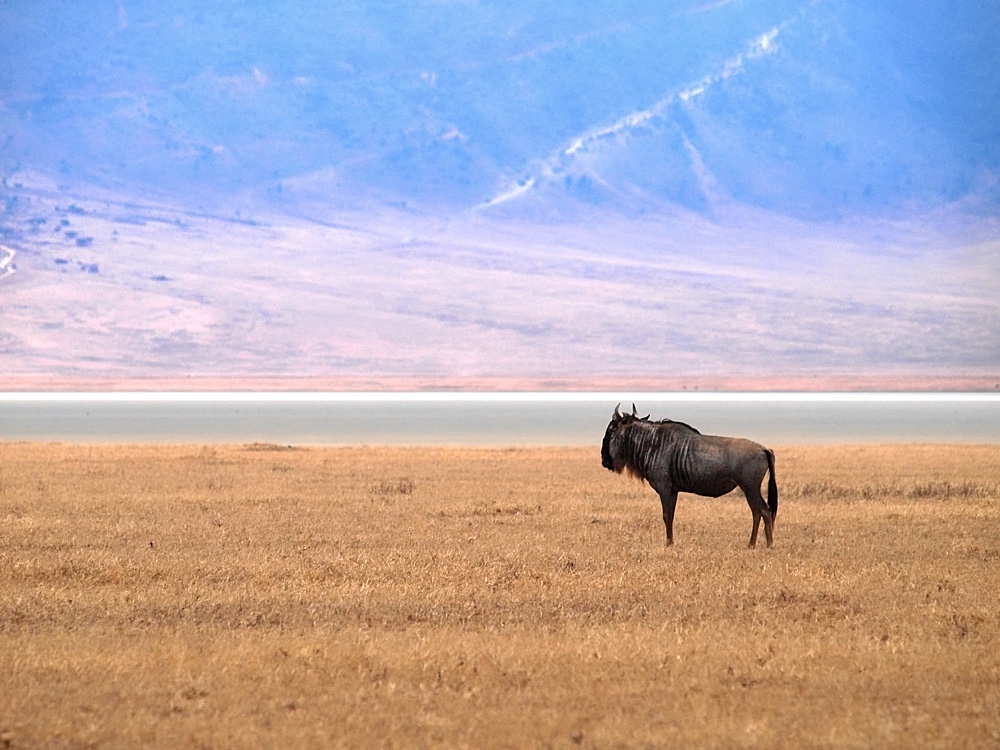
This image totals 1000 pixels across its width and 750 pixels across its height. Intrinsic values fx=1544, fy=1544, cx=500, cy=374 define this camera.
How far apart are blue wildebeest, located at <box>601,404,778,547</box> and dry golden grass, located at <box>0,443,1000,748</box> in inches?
21.9

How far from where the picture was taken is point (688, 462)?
1692cm

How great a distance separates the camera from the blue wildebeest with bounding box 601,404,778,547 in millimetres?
16609

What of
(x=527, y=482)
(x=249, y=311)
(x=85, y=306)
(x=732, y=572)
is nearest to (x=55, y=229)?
(x=85, y=306)

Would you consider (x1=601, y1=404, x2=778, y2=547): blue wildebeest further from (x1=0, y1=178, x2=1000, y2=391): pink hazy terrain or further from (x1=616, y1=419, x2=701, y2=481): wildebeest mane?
(x1=0, y1=178, x2=1000, y2=391): pink hazy terrain

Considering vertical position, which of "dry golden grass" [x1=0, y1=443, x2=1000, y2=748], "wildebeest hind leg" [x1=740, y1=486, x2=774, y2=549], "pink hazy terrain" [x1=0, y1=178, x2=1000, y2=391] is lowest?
"dry golden grass" [x1=0, y1=443, x2=1000, y2=748]

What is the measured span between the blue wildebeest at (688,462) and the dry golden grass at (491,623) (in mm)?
556

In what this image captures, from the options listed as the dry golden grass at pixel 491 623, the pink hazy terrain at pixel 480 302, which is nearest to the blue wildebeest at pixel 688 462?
the dry golden grass at pixel 491 623

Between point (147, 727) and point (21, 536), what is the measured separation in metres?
8.97

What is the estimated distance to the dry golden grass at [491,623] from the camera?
29.0 ft

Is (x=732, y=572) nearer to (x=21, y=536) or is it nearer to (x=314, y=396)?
(x=21, y=536)

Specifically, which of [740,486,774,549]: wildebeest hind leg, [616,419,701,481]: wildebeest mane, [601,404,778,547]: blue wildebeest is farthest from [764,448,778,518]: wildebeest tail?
[616,419,701,481]: wildebeest mane

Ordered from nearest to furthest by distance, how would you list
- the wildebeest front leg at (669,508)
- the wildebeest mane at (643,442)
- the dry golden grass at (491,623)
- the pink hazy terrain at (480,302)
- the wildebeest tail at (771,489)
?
the dry golden grass at (491,623)
the wildebeest tail at (771,489)
the wildebeest front leg at (669,508)
the wildebeest mane at (643,442)
the pink hazy terrain at (480,302)

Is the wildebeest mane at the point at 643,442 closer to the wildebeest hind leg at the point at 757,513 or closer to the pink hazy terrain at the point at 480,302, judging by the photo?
the wildebeest hind leg at the point at 757,513

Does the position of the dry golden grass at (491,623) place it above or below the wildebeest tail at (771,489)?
below
